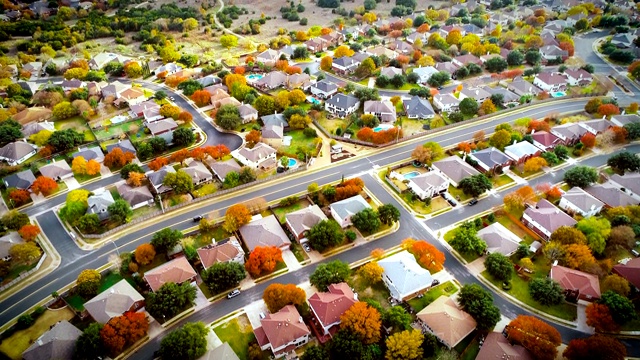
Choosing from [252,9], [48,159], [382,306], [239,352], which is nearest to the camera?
[239,352]

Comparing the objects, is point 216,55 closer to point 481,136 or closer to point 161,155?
point 161,155

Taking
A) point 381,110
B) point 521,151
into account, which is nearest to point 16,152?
point 381,110

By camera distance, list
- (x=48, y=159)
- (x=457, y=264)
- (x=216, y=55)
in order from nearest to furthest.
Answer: (x=457, y=264) < (x=48, y=159) < (x=216, y=55)

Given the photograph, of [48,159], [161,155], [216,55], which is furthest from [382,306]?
[216,55]

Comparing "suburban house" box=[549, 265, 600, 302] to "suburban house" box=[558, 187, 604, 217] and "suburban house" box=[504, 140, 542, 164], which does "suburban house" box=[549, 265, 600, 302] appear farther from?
"suburban house" box=[504, 140, 542, 164]

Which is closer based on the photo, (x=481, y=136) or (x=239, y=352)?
(x=239, y=352)

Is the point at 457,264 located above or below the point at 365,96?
below

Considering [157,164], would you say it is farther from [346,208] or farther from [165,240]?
[346,208]
